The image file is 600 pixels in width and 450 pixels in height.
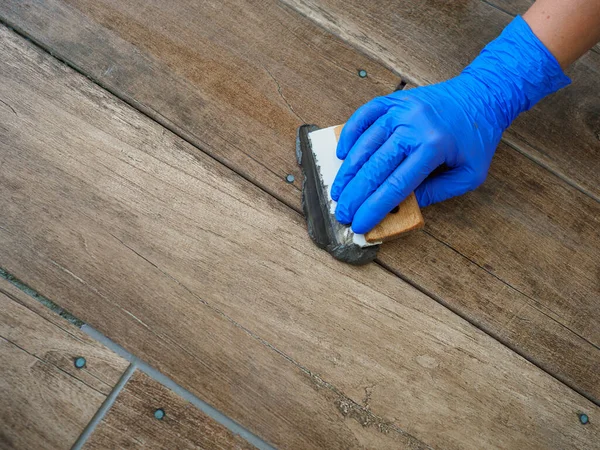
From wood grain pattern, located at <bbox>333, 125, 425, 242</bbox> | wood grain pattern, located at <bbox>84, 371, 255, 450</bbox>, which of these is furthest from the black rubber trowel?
wood grain pattern, located at <bbox>84, 371, 255, 450</bbox>

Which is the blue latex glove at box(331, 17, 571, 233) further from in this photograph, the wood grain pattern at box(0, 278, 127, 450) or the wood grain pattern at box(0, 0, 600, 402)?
the wood grain pattern at box(0, 278, 127, 450)

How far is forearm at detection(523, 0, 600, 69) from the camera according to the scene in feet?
3.48

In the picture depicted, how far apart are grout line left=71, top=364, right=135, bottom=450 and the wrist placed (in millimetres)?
940

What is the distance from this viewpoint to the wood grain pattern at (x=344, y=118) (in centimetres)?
106

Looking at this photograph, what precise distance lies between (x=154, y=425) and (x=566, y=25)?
119cm

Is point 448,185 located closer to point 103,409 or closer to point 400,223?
point 400,223

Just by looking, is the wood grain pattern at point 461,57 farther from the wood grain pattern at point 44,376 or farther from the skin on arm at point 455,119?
the wood grain pattern at point 44,376

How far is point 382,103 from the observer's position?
106cm

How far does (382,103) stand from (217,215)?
0.43m

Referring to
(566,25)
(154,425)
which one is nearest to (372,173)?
(566,25)

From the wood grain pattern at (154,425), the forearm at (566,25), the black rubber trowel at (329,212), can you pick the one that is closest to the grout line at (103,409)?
the wood grain pattern at (154,425)

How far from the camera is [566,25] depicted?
108 centimetres

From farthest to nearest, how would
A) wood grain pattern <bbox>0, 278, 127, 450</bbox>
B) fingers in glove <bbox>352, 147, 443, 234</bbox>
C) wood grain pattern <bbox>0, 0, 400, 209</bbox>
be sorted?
1. wood grain pattern <bbox>0, 0, 400, 209</bbox>
2. fingers in glove <bbox>352, 147, 443, 234</bbox>
3. wood grain pattern <bbox>0, 278, 127, 450</bbox>

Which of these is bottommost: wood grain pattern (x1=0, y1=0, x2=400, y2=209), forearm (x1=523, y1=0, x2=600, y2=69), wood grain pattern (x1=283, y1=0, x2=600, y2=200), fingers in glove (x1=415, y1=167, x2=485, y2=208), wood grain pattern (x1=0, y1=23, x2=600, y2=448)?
wood grain pattern (x1=0, y1=23, x2=600, y2=448)
